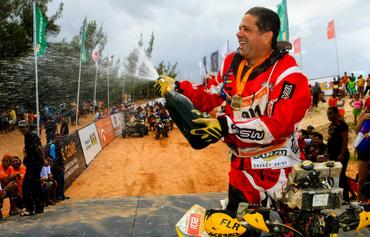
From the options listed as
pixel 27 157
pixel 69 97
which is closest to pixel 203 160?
pixel 27 157

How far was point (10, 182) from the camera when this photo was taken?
787cm

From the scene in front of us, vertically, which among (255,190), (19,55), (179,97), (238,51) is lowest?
(255,190)

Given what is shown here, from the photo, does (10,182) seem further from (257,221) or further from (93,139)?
(93,139)

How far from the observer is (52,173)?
367 inches

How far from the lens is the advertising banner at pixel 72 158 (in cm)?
1112

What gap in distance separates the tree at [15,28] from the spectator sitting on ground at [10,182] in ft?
49.6

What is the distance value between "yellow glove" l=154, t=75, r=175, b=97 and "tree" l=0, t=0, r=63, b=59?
21120 millimetres

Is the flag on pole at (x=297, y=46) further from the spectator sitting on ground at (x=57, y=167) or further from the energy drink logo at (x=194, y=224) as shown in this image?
the energy drink logo at (x=194, y=224)

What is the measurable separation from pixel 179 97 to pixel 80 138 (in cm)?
1192

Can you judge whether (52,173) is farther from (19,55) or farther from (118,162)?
(19,55)

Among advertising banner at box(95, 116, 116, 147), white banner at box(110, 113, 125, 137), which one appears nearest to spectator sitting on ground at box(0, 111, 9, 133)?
advertising banner at box(95, 116, 116, 147)

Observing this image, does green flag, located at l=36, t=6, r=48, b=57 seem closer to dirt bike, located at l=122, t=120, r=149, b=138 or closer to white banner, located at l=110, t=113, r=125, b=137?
white banner, located at l=110, t=113, r=125, b=137

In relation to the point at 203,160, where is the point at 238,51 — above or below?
above

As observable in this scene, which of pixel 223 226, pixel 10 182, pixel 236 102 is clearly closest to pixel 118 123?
pixel 10 182
